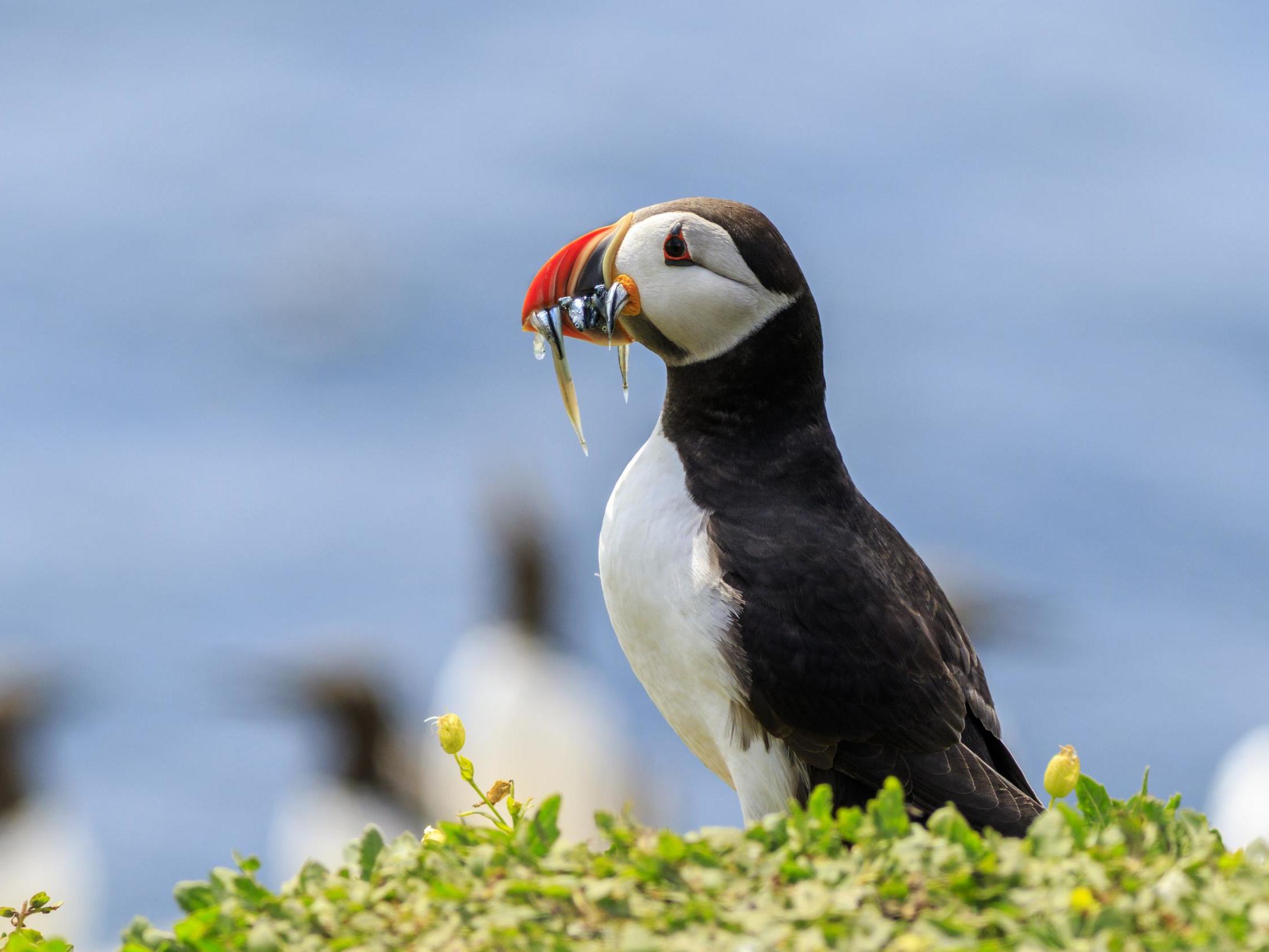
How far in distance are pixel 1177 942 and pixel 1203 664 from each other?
1983 centimetres

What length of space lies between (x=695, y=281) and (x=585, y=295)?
30 cm

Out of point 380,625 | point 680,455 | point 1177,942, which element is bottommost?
point 1177,942

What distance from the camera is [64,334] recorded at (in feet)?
101

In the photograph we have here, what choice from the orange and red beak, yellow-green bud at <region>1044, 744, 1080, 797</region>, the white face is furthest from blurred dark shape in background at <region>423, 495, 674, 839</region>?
yellow-green bud at <region>1044, 744, 1080, 797</region>

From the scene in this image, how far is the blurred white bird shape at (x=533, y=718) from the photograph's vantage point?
13359mm

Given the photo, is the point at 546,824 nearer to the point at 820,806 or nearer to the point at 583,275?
the point at 820,806

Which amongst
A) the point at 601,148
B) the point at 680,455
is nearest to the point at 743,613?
the point at 680,455

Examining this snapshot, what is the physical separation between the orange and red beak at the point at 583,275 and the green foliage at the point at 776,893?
1579 millimetres

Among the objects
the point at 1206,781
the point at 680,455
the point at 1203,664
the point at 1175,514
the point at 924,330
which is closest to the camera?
the point at 680,455

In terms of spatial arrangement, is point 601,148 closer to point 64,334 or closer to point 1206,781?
point 64,334

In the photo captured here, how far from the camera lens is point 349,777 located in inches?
503

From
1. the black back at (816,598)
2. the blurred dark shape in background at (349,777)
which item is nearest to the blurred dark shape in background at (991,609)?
the blurred dark shape in background at (349,777)

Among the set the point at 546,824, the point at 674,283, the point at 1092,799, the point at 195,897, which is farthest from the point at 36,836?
the point at 1092,799

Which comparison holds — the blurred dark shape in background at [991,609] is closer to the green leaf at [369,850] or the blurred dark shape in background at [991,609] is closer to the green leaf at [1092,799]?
the green leaf at [1092,799]
